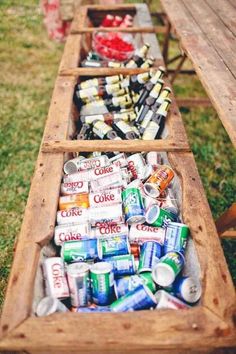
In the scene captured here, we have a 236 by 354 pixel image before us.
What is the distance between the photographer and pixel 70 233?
7.69 ft

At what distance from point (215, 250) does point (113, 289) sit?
62 centimetres

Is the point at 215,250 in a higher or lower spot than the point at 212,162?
higher

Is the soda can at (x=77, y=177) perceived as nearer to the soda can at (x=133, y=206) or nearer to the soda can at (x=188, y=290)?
the soda can at (x=133, y=206)

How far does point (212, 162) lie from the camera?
4.39m

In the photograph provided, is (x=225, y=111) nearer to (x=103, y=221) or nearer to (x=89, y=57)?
(x=103, y=221)

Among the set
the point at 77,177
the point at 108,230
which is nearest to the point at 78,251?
the point at 108,230

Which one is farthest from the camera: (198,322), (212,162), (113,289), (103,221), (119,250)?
(212,162)

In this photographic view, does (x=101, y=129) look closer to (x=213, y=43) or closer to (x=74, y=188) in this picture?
(x=74, y=188)

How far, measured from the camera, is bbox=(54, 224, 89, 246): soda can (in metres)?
2.34

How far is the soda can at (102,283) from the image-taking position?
204cm

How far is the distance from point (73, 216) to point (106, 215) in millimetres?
219

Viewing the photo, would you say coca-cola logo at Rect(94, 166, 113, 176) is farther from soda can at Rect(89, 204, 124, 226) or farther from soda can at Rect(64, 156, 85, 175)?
soda can at Rect(89, 204, 124, 226)

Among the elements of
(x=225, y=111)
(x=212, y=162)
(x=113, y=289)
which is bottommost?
(x=212, y=162)

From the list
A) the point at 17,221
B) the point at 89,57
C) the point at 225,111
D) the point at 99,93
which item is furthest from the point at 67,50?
the point at 225,111
